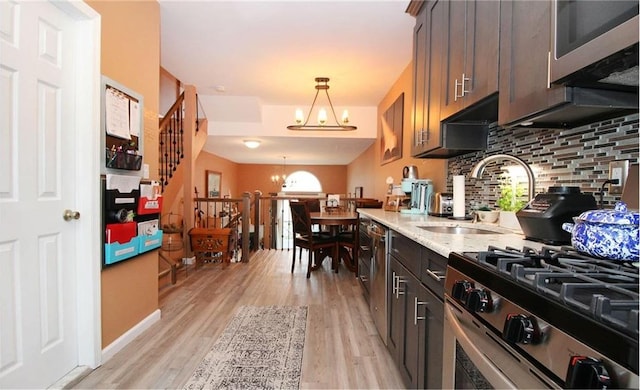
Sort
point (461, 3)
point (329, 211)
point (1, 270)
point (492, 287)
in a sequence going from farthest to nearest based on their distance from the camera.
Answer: point (329, 211), point (461, 3), point (1, 270), point (492, 287)

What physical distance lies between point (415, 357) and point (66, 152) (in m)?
2.15

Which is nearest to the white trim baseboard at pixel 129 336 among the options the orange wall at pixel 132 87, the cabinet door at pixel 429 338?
the orange wall at pixel 132 87

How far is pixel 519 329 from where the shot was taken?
636mm

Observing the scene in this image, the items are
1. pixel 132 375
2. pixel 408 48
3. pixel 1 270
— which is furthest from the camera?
pixel 408 48

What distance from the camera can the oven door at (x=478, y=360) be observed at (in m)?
0.64

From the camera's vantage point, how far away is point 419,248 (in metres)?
1.47

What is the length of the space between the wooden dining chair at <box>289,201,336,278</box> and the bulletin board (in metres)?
2.18

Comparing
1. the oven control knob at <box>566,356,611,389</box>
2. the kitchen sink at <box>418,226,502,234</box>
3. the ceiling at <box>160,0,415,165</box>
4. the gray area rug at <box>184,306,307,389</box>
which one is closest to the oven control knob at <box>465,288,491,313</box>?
the oven control knob at <box>566,356,611,389</box>

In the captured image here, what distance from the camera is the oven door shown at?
0.64m

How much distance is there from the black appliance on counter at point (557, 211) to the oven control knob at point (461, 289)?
57cm

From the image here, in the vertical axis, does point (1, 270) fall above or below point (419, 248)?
below

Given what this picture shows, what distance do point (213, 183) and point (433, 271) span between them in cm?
740

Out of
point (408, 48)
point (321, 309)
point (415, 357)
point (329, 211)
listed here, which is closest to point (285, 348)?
point (321, 309)

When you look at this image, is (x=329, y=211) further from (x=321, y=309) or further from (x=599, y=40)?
(x=599, y=40)
